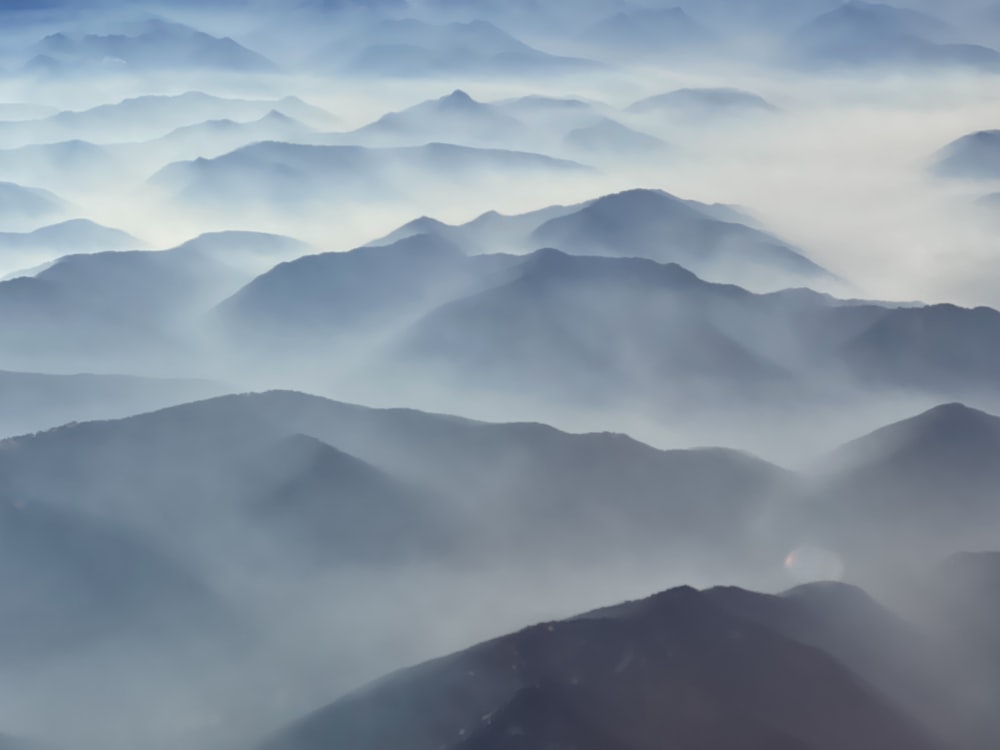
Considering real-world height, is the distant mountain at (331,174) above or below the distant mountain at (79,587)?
above

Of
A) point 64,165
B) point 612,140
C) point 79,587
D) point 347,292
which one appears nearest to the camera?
point 79,587

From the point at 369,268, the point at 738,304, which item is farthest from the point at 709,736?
the point at 369,268

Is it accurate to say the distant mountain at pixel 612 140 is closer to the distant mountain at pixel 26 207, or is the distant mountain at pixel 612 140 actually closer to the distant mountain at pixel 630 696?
the distant mountain at pixel 26 207

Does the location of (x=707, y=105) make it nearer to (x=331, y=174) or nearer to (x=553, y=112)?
(x=553, y=112)

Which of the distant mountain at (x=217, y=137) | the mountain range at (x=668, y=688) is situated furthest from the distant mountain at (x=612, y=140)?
the mountain range at (x=668, y=688)

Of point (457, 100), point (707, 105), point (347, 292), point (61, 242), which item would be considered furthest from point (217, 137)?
point (347, 292)
